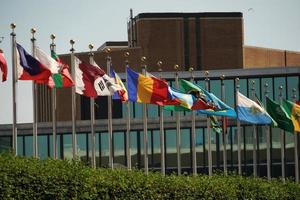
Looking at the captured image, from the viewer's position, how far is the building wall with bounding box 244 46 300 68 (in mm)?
104963

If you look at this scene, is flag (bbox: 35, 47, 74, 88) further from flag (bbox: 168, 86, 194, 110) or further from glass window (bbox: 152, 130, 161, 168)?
glass window (bbox: 152, 130, 161, 168)

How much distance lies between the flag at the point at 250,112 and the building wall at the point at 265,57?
5980cm

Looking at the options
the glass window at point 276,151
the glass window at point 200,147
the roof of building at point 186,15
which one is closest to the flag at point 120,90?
the glass window at point 200,147

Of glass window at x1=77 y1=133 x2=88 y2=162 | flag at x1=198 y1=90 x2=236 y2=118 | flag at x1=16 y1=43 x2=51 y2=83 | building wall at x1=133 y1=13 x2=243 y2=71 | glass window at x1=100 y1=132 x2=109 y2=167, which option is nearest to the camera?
flag at x1=16 y1=43 x2=51 y2=83

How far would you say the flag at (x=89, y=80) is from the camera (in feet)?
105

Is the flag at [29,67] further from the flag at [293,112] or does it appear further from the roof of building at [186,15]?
the roof of building at [186,15]

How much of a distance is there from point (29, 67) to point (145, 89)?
7559 millimetres

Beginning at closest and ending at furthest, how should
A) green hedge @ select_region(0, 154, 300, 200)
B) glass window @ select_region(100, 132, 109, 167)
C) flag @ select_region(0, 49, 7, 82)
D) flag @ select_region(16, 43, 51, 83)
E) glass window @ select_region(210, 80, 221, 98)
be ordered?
green hedge @ select_region(0, 154, 300, 200)
flag @ select_region(0, 49, 7, 82)
flag @ select_region(16, 43, 51, 83)
glass window @ select_region(100, 132, 109, 167)
glass window @ select_region(210, 80, 221, 98)

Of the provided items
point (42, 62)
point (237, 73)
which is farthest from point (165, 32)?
point (42, 62)

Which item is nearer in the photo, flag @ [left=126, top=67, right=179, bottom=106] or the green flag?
flag @ [left=126, top=67, right=179, bottom=106]

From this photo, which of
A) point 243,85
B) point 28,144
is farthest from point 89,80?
point 243,85

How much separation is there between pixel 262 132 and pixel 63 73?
4925 cm

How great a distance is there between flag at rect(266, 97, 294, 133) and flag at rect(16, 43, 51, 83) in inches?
750

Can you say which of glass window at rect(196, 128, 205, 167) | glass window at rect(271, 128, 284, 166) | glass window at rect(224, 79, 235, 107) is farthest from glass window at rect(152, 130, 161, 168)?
glass window at rect(224, 79, 235, 107)
